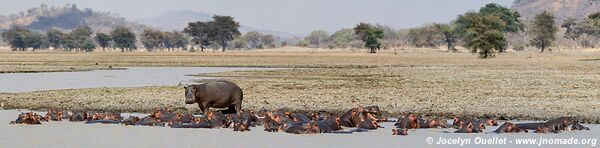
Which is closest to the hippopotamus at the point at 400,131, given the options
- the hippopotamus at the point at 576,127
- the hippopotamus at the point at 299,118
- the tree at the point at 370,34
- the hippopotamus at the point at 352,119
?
the hippopotamus at the point at 352,119

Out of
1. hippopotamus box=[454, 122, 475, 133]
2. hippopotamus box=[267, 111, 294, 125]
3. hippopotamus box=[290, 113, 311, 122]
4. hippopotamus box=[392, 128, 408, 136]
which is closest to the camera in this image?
hippopotamus box=[392, 128, 408, 136]

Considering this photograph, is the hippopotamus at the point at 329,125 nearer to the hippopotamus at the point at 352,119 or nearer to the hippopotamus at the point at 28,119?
the hippopotamus at the point at 352,119

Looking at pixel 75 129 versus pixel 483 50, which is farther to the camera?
pixel 483 50

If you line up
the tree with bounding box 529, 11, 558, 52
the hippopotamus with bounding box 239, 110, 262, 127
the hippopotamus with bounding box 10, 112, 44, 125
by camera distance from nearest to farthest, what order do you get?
the hippopotamus with bounding box 239, 110, 262, 127, the hippopotamus with bounding box 10, 112, 44, 125, the tree with bounding box 529, 11, 558, 52

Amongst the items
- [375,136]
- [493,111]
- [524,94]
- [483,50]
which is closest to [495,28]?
[483,50]

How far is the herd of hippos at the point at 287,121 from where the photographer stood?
60.2 feet

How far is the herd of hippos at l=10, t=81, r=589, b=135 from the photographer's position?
1836 cm

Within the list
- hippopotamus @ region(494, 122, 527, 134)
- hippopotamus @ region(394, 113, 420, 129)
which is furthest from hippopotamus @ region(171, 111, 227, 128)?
hippopotamus @ region(494, 122, 527, 134)

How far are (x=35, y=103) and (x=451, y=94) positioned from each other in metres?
15.8

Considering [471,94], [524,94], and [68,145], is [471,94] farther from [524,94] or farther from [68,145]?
[68,145]

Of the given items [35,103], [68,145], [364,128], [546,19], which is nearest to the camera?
[68,145]

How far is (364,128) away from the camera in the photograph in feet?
62.4

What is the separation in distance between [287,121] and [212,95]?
3.08 metres

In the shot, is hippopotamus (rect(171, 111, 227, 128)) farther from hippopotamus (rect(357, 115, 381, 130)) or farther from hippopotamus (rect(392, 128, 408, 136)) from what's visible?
hippopotamus (rect(392, 128, 408, 136))
